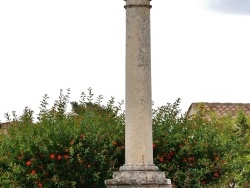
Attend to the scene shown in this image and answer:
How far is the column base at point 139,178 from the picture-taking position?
48.8 feet

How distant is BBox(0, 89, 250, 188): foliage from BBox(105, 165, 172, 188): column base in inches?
162

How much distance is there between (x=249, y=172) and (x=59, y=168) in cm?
1464

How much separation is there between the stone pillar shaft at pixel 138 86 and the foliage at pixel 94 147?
4.13 meters

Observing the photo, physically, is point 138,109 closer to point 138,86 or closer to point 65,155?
point 138,86

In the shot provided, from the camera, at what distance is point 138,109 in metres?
15.1

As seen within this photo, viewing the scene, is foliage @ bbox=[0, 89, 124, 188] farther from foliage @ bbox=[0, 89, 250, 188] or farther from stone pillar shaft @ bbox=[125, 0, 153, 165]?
stone pillar shaft @ bbox=[125, 0, 153, 165]

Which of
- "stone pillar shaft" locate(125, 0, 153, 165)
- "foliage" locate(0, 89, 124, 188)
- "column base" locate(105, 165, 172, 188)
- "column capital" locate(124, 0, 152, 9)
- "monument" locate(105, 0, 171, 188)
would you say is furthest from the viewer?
"foliage" locate(0, 89, 124, 188)

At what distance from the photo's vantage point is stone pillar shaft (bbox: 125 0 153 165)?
49.5 feet

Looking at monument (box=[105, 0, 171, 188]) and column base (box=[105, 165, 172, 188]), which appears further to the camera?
monument (box=[105, 0, 171, 188])

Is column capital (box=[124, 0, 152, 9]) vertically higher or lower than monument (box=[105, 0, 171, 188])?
higher

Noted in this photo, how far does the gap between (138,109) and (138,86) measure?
384 millimetres

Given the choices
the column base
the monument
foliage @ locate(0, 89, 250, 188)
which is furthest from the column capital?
foliage @ locate(0, 89, 250, 188)

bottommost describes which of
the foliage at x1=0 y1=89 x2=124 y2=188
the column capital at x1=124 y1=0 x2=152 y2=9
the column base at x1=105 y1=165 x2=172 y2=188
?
the column base at x1=105 y1=165 x2=172 y2=188

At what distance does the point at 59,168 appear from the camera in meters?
19.5
